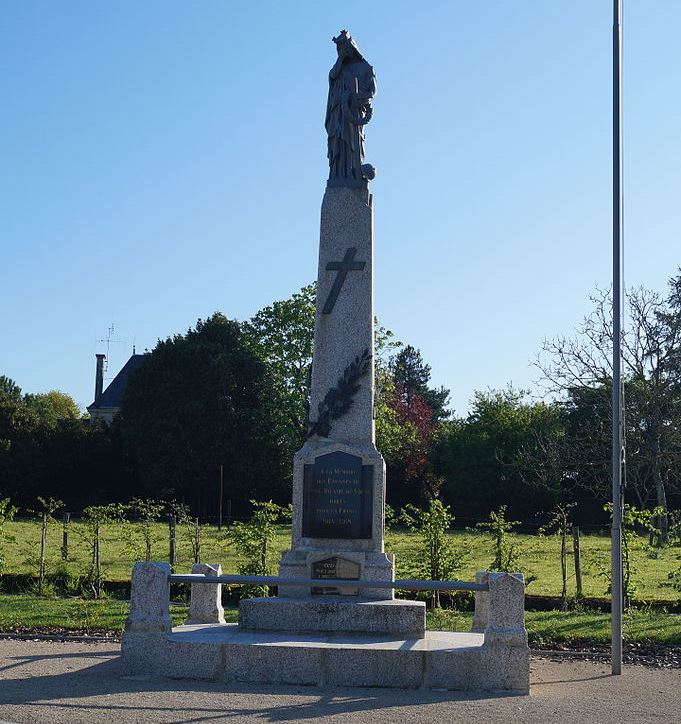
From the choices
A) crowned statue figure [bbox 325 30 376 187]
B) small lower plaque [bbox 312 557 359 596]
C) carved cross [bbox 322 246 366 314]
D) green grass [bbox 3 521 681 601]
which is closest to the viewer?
small lower plaque [bbox 312 557 359 596]

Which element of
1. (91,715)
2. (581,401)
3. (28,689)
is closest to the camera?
(91,715)

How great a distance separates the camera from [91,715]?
29.6 feet

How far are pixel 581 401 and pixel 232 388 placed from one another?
15.5 metres

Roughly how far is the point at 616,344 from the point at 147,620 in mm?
6219

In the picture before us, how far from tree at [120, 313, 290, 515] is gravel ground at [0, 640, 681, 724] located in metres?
33.2

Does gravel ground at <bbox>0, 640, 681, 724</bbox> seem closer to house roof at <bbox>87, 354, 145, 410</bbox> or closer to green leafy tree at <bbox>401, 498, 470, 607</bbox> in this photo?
green leafy tree at <bbox>401, 498, 470, 607</bbox>

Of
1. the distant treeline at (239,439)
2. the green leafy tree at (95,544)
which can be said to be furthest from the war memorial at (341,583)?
the distant treeline at (239,439)

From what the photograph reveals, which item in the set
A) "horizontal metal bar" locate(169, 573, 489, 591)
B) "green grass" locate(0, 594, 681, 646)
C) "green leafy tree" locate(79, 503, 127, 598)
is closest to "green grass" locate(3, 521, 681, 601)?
"green leafy tree" locate(79, 503, 127, 598)

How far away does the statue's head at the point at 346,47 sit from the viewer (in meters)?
14.3

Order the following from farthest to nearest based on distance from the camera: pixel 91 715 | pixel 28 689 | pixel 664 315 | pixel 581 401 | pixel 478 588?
pixel 581 401
pixel 664 315
pixel 478 588
pixel 28 689
pixel 91 715

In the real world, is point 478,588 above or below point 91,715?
above

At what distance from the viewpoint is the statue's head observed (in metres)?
14.3

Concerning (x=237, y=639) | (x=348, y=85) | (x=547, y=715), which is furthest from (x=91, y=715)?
(x=348, y=85)

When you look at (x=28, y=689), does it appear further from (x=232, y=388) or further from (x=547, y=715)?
(x=232, y=388)
